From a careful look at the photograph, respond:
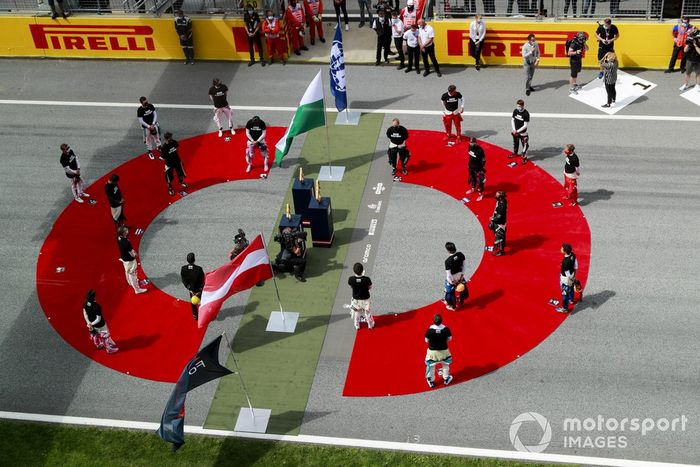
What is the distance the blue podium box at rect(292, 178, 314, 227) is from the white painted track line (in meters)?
6.59

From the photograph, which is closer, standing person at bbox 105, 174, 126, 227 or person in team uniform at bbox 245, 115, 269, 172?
standing person at bbox 105, 174, 126, 227

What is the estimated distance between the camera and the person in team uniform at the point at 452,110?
81.8ft

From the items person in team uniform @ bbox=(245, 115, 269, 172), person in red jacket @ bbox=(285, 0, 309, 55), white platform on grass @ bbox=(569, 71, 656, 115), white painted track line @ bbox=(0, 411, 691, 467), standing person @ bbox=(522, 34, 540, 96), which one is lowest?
white painted track line @ bbox=(0, 411, 691, 467)

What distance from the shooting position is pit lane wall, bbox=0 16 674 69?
28.6 metres

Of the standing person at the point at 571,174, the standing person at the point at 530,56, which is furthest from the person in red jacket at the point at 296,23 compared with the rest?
the standing person at the point at 571,174

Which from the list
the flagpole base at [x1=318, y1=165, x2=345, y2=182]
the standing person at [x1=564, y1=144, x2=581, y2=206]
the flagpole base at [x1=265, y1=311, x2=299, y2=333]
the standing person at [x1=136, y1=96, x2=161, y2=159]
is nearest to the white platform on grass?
the standing person at [x1=564, y1=144, x2=581, y2=206]

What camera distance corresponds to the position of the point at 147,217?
24.1 metres

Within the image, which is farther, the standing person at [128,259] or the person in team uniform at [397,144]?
the person in team uniform at [397,144]

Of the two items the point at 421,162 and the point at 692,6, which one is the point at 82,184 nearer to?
the point at 421,162

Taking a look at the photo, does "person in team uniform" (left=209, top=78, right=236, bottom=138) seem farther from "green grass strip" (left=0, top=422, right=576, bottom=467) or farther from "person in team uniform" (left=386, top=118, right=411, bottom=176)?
"green grass strip" (left=0, top=422, right=576, bottom=467)

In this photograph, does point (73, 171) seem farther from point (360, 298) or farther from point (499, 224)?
point (499, 224)

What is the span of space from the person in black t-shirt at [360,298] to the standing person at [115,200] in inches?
293

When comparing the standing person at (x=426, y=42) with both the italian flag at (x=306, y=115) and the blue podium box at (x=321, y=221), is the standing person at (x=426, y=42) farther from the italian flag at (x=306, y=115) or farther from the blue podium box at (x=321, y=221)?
the blue podium box at (x=321, y=221)

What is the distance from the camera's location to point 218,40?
31.3 meters
